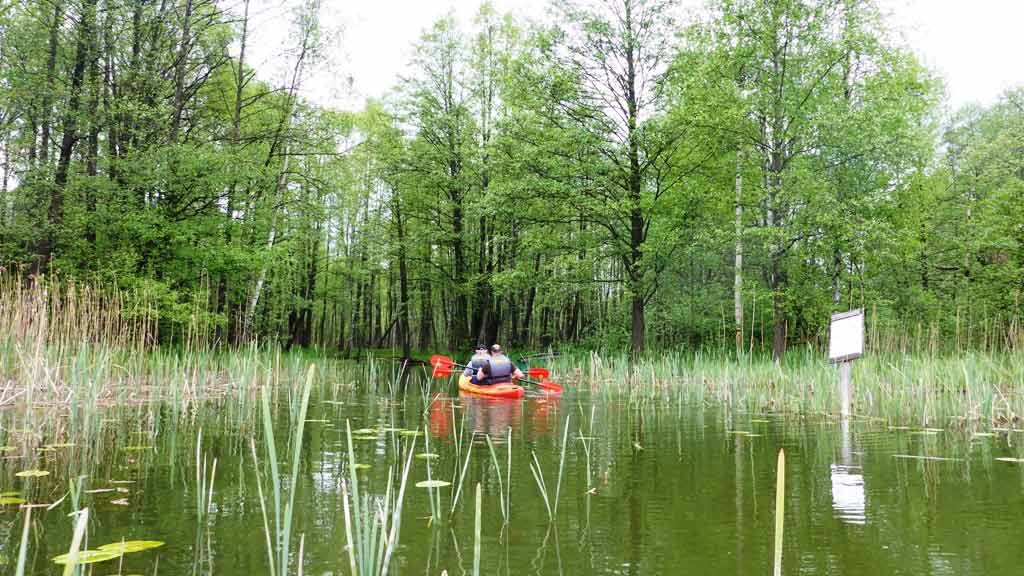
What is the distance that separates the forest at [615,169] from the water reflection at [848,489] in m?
7.94

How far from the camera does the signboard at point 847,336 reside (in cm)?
608

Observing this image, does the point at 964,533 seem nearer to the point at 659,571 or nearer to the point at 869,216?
the point at 659,571

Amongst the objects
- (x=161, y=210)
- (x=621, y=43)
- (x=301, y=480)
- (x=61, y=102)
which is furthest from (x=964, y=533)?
(x=61, y=102)

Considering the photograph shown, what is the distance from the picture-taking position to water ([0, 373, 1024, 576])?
2.42 metres

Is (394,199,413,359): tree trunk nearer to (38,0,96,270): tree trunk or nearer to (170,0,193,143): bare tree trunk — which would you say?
(170,0,193,143): bare tree trunk

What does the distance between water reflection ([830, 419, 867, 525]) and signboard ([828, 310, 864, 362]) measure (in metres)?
1.43

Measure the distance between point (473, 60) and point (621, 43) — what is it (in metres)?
10.2

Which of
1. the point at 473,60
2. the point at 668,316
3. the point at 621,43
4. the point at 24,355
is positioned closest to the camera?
the point at 24,355

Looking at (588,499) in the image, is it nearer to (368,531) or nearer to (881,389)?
(368,531)

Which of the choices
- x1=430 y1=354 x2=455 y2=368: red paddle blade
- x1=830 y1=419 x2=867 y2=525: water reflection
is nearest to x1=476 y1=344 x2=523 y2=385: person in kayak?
x1=430 y1=354 x2=455 y2=368: red paddle blade

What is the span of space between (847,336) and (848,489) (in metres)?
3.08

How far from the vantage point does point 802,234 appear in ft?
49.0

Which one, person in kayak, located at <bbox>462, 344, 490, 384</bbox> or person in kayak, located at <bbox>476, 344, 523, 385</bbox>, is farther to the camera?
person in kayak, located at <bbox>462, 344, 490, 384</bbox>

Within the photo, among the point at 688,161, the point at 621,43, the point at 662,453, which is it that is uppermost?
the point at 621,43
